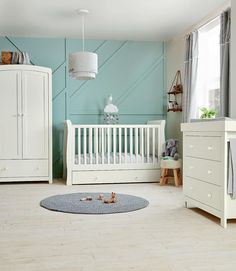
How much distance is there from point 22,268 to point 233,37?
8.72 feet

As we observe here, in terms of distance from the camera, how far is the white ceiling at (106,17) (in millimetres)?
4180

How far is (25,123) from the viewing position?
5.13 meters

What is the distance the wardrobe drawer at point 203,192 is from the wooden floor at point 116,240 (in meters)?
0.14

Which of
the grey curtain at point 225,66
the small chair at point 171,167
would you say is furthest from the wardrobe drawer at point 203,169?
the small chair at point 171,167

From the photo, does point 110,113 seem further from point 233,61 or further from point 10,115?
point 233,61

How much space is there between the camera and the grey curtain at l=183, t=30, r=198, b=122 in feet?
16.0

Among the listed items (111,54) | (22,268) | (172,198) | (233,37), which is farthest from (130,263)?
(111,54)

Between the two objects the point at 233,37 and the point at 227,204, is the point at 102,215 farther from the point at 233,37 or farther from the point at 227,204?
the point at 233,37

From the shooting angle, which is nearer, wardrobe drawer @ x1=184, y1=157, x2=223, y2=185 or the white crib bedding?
wardrobe drawer @ x1=184, y1=157, x2=223, y2=185

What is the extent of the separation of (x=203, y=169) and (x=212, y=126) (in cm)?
39

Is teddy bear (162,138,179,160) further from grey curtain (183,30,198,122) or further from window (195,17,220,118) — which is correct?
window (195,17,220,118)

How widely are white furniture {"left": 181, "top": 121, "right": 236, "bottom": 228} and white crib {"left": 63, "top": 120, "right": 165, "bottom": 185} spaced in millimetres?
1684

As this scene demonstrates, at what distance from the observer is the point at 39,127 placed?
518 centimetres

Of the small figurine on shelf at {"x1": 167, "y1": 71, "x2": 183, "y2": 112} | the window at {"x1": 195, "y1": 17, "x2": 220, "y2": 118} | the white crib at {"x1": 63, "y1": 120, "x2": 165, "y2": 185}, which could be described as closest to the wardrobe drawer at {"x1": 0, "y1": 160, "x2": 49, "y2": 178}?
the white crib at {"x1": 63, "y1": 120, "x2": 165, "y2": 185}
